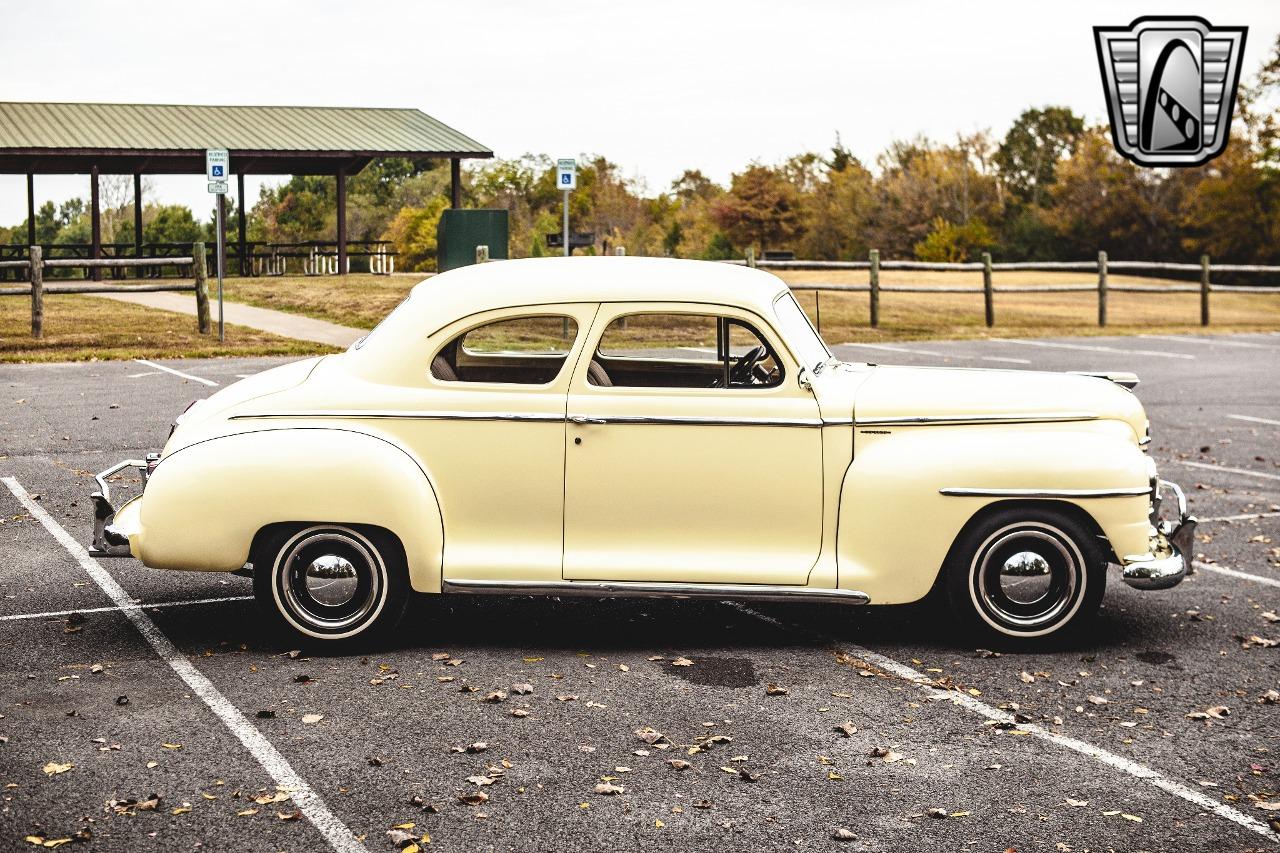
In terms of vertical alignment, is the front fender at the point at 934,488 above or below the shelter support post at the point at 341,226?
below

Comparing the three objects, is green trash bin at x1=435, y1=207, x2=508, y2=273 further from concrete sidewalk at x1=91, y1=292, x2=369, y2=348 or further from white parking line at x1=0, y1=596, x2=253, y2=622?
white parking line at x1=0, y1=596, x2=253, y2=622

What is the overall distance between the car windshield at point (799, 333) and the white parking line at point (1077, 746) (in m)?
1.35

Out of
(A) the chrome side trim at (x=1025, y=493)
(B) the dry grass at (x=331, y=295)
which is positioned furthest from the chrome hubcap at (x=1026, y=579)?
(B) the dry grass at (x=331, y=295)

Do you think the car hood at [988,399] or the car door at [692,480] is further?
the car hood at [988,399]

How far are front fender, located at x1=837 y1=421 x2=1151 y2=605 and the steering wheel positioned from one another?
575mm

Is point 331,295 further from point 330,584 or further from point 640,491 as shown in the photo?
point 640,491

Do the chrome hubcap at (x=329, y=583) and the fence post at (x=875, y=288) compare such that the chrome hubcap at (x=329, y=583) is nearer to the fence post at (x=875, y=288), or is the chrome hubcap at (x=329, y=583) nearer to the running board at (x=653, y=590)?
the running board at (x=653, y=590)

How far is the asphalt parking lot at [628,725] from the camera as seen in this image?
470 centimetres

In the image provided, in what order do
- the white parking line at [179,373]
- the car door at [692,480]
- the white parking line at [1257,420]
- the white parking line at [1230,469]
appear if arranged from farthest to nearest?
1. the white parking line at [179,373]
2. the white parking line at [1257,420]
3. the white parking line at [1230,469]
4. the car door at [692,480]

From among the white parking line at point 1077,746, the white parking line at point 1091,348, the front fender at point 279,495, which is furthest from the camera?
the white parking line at point 1091,348

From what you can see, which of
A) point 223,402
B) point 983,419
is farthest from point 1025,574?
point 223,402

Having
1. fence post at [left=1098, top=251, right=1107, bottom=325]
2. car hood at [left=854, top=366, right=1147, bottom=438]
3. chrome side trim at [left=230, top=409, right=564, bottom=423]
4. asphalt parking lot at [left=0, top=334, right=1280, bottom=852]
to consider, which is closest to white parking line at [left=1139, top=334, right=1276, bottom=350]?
fence post at [left=1098, top=251, right=1107, bottom=325]

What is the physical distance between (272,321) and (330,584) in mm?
21582

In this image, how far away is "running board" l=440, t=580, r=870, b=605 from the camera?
21.4ft
